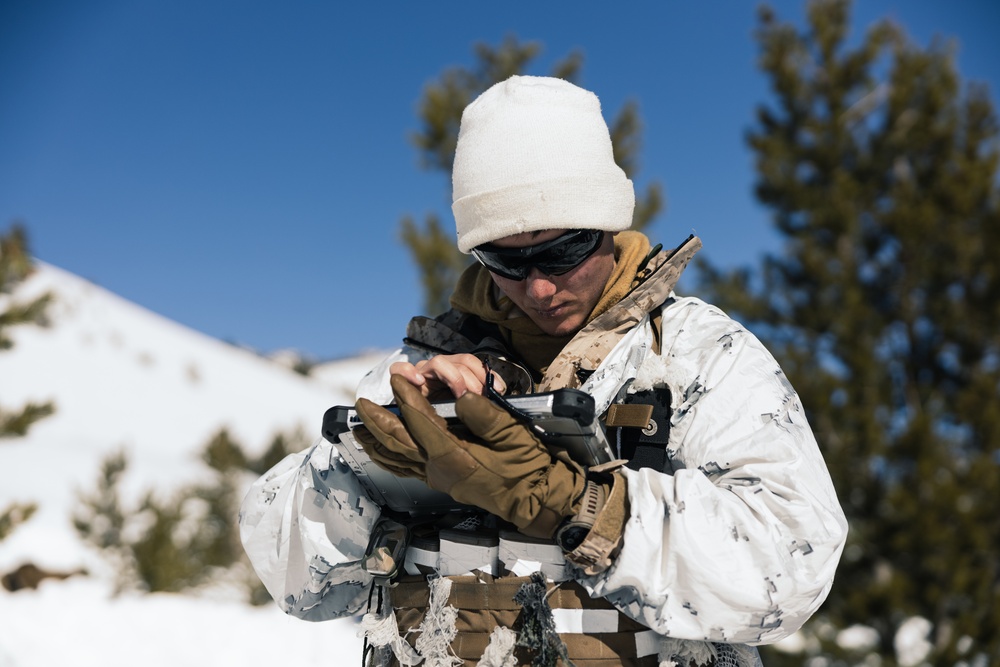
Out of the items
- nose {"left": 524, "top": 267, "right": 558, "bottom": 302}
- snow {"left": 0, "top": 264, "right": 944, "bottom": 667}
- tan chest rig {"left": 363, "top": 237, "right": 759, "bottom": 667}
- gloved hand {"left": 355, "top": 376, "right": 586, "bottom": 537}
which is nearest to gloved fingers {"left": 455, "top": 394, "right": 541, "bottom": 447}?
gloved hand {"left": 355, "top": 376, "right": 586, "bottom": 537}

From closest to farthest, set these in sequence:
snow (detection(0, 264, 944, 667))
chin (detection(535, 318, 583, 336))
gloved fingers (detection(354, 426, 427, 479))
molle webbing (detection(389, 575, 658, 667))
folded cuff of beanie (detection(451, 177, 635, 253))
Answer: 1. gloved fingers (detection(354, 426, 427, 479))
2. molle webbing (detection(389, 575, 658, 667))
3. folded cuff of beanie (detection(451, 177, 635, 253))
4. chin (detection(535, 318, 583, 336))
5. snow (detection(0, 264, 944, 667))

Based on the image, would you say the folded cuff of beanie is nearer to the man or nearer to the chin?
the man

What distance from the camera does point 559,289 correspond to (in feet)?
5.34

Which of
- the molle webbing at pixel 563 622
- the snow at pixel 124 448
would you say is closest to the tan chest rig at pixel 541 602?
the molle webbing at pixel 563 622

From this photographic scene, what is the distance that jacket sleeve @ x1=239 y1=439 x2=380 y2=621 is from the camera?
1.59 meters

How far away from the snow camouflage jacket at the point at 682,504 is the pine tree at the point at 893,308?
297 inches

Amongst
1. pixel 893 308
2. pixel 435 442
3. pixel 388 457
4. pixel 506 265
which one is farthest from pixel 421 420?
pixel 893 308

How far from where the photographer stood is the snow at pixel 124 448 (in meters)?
7.01

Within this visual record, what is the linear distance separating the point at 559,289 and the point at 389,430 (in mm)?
559

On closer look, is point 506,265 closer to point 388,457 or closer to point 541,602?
point 388,457

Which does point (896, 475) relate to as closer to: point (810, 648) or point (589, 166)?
point (810, 648)

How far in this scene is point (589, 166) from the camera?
1.65 m

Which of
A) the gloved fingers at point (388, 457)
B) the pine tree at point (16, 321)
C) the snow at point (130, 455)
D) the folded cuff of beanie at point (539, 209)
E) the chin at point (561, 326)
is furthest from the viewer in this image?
the snow at point (130, 455)

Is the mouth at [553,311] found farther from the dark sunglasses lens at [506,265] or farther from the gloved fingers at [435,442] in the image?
the gloved fingers at [435,442]
